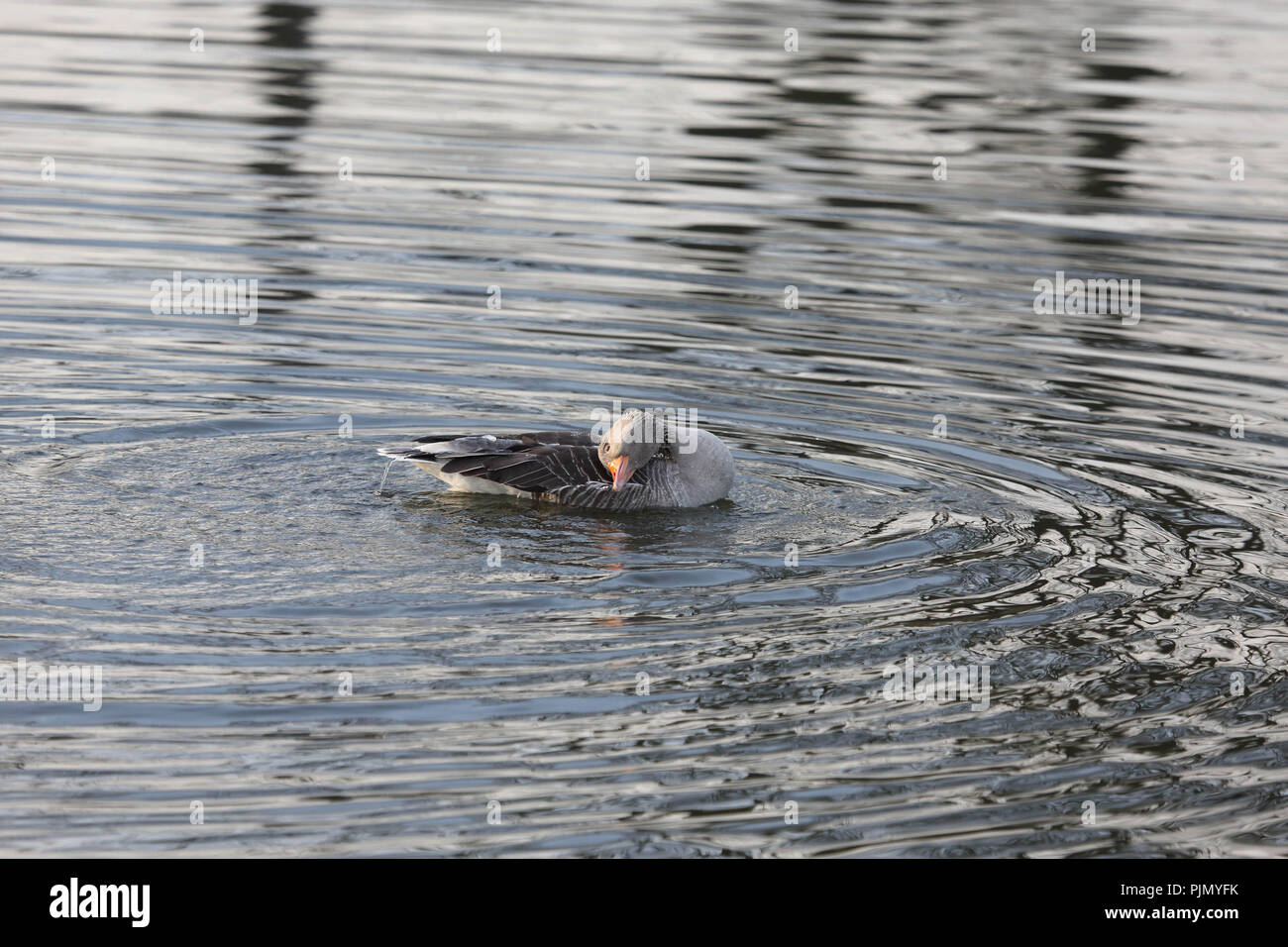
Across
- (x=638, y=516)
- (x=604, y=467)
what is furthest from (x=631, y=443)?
(x=638, y=516)

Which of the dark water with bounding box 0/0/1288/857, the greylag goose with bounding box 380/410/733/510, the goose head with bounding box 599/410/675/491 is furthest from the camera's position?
the greylag goose with bounding box 380/410/733/510

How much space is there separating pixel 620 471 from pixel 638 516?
1.04 feet

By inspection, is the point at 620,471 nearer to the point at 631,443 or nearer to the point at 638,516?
the point at 631,443

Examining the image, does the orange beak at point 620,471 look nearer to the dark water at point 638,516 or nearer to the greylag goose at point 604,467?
the greylag goose at point 604,467

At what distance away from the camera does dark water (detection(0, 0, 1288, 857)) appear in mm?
6781

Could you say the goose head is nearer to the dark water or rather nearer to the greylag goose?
the greylag goose

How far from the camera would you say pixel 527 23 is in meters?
26.1

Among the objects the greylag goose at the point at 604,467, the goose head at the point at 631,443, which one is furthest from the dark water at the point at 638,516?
the goose head at the point at 631,443

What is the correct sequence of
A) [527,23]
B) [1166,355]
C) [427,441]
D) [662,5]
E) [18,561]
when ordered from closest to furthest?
[18,561]
[427,441]
[1166,355]
[527,23]
[662,5]

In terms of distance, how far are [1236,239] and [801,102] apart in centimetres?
656

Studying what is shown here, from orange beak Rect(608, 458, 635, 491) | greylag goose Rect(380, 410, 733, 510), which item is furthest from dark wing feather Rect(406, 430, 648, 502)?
orange beak Rect(608, 458, 635, 491)

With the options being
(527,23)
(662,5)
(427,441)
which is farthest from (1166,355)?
(662,5)

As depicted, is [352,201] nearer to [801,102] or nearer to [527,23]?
[801,102]

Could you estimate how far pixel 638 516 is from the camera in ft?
32.8
